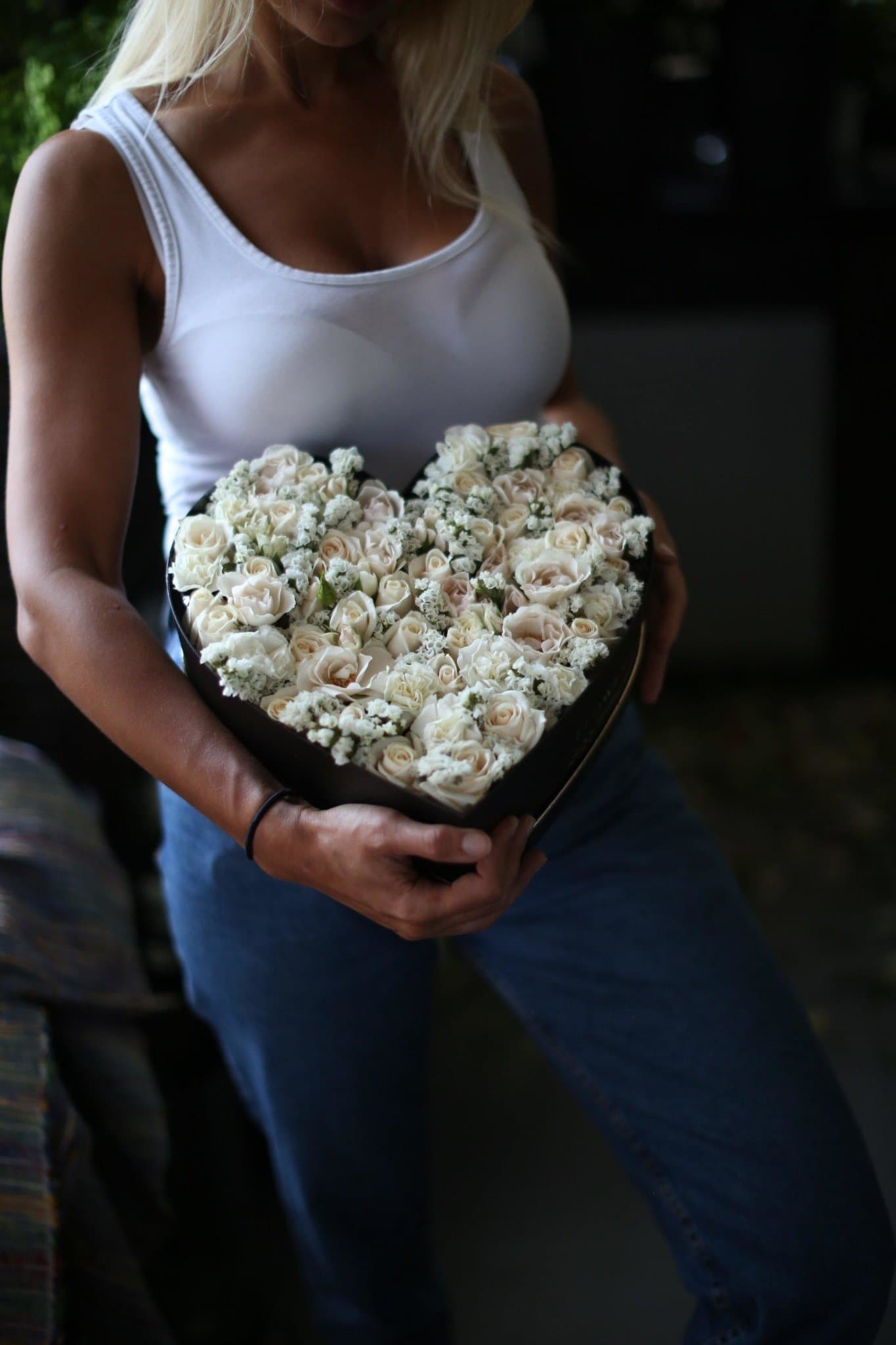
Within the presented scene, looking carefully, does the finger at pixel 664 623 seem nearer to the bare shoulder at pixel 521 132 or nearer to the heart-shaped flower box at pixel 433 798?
the heart-shaped flower box at pixel 433 798

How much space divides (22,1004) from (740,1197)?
67cm

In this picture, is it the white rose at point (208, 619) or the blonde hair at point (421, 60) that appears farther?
the blonde hair at point (421, 60)

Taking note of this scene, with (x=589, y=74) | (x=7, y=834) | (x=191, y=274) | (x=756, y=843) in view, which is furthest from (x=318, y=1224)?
(x=589, y=74)

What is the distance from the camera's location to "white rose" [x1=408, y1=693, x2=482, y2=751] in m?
0.77

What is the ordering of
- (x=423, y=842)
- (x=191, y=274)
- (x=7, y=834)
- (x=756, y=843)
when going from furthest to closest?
(x=756, y=843) < (x=7, y=834) < (x=191, y=274) < (x=423, y=842)

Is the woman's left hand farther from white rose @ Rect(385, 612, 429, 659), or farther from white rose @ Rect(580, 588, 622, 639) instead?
white rose @ Rect(385, 612, 429, 659)

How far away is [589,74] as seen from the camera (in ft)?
8.05

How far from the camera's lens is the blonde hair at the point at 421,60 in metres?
0.98

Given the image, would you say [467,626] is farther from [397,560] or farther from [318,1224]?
[318,1224]

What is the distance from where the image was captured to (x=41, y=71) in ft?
4.02

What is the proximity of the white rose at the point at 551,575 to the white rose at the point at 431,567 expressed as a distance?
0.19 ft

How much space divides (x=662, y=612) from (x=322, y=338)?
0.39 meters

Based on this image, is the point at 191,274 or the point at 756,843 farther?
the point at 756,843

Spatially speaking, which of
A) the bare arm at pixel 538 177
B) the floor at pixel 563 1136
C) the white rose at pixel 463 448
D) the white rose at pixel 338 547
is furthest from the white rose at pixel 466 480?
the floor at pixel 563 1136
